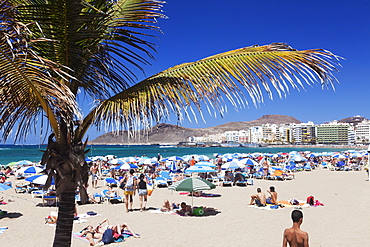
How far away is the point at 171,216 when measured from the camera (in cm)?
1045

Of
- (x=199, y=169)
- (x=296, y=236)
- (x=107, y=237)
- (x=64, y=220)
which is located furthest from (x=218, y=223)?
(x=64, y=220)

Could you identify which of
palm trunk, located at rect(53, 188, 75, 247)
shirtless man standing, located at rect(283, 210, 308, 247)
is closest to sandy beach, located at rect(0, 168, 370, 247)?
shirtless man standing, located at rect(283, 210, 308, 247)

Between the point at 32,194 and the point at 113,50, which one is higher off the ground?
the point at 113,50

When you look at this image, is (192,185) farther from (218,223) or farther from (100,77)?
(100,77)

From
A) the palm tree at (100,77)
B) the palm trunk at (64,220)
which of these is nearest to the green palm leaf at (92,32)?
the palm tree at (100,77)

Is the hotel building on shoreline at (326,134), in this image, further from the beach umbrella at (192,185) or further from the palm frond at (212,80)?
the palm frond at (212,80)

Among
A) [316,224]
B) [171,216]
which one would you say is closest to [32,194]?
[171,216]

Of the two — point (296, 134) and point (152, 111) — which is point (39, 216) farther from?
point (296, 134)

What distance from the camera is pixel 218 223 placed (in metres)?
9.52

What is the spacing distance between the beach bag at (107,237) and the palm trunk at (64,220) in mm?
4139

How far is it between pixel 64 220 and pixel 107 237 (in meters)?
4.23

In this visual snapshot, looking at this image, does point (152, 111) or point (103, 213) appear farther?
point (103, 213)

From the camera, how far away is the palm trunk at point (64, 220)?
3641 mm

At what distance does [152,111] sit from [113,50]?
0.85 metres
